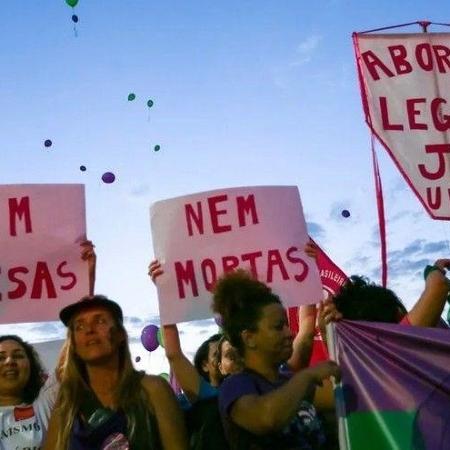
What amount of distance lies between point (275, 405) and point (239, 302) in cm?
55

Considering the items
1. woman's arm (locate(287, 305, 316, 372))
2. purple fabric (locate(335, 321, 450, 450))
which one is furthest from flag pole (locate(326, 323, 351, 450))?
woman's arm (locate(287, 305, 316, 372))

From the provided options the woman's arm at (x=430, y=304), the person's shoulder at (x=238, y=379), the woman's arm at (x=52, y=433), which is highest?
the woman's arm at (x=430, y=304)

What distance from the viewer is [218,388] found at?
351 cm

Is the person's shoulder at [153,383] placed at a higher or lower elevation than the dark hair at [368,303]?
lower

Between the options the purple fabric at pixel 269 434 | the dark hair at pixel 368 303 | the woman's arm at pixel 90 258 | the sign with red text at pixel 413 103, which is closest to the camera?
the purple fabric at pixel 269 434

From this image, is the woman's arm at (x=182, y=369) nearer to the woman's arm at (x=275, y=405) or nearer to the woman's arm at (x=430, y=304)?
the woman's arm at (x=275, y=405)

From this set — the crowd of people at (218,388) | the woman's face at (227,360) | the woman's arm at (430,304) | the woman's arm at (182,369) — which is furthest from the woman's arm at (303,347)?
the woman's arm at (430,304)

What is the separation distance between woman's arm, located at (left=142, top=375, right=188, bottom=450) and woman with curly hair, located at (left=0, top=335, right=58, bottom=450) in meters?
0.69

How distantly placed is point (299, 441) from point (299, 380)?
0.29 meters

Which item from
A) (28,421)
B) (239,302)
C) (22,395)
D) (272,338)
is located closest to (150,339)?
(22,395)

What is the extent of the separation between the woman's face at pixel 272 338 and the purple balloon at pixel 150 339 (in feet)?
24.4

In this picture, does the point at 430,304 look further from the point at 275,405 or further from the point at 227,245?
the point at 227,245

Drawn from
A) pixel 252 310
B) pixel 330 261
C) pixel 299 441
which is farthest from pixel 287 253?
pixel 330 261

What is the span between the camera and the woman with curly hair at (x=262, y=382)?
299 cm
